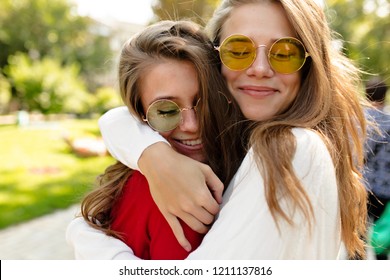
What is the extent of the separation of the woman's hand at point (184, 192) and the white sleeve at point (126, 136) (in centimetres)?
14

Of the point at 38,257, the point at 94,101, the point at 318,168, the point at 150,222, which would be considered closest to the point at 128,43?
the point at 150,222

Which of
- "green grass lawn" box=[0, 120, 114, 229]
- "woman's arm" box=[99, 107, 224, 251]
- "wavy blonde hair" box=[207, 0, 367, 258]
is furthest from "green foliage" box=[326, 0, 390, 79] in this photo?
"woman's arm" box=[99, 107, 224, 251]

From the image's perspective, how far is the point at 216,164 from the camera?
1637mm

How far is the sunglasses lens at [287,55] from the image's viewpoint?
4.84 ft

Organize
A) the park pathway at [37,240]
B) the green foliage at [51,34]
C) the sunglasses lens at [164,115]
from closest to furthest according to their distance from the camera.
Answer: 1. the sunglasses lens at [164,115]
2. the park pathway at [37,240]
3. the green foliage at [51,34]

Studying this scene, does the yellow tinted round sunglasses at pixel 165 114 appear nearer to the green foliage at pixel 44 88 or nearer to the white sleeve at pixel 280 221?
the white sleeve at pixel 280 221

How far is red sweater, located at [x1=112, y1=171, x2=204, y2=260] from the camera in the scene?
1386 mm

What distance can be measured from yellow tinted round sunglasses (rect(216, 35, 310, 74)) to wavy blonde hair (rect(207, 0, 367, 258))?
0.04 metres

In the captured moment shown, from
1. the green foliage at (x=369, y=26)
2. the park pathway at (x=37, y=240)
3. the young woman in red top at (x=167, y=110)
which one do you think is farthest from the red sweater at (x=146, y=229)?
the green foliage at (x=369, y=26)

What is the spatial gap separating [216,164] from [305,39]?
532mm

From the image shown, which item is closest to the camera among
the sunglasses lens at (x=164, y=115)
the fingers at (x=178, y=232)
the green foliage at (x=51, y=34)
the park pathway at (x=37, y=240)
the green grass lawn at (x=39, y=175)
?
the fingers at (x=178, y=232)

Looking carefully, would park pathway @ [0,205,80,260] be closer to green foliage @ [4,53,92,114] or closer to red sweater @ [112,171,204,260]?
red sweater @ [112,171,204,260]

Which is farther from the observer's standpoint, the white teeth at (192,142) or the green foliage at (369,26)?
the green foliage at (369,26)

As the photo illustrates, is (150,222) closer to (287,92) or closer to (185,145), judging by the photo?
(185,145)
